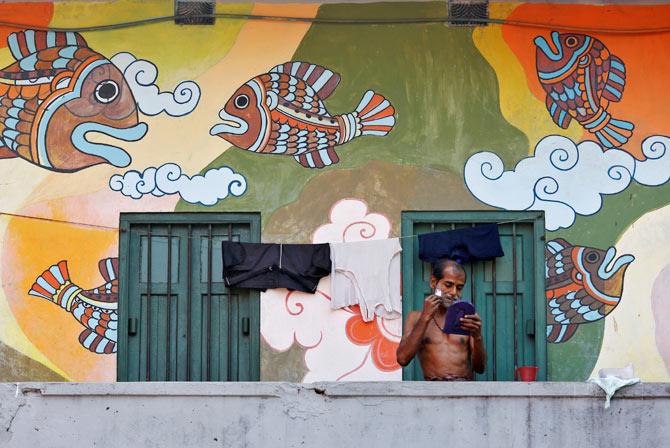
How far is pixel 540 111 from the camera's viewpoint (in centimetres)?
1263

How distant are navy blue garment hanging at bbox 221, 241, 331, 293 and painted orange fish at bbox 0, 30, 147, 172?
1.20 meters

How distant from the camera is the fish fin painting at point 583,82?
12602 mm

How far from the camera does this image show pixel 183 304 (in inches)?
491

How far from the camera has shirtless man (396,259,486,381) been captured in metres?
11.0

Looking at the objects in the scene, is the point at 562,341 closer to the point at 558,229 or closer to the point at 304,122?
the point at 558,229

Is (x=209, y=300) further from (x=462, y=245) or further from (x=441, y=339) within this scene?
(x=441, y=339)

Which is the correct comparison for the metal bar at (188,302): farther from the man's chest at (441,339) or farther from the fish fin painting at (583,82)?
the fish fin painting at (583,82)

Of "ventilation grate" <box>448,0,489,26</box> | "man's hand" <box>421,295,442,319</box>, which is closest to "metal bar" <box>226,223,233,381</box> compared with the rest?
"man's hand" <box>421,295,442,319</box>

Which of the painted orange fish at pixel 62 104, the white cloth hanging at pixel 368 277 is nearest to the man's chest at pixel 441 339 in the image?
the white cloth hanging at pixel 368 277

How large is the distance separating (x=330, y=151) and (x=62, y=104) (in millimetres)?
2196

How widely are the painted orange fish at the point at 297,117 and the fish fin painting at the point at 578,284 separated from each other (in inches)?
67.8

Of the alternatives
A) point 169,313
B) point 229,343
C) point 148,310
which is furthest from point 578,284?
point 148,310

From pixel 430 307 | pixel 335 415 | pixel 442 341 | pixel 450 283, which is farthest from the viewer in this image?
pixel 450 283

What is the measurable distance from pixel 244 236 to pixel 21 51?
7.77 feet
